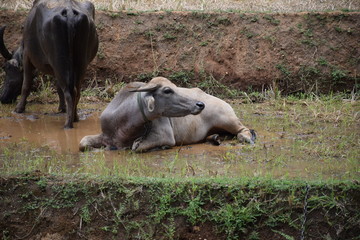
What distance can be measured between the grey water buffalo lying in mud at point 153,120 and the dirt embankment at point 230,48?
11.8 ft

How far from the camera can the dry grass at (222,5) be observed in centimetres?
1251

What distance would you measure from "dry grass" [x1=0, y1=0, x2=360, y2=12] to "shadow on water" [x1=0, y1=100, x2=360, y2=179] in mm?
4084

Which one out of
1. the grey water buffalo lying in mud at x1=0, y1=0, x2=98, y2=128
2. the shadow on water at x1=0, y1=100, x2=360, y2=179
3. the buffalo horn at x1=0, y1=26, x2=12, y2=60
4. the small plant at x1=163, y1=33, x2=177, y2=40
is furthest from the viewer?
the small plant at x1=163, y1=33, x2=177, y2=40

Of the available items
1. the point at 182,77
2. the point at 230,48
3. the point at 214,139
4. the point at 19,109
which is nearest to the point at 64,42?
the point at 19,109

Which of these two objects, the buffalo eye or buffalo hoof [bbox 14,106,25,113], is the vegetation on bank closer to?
the buffalo eye

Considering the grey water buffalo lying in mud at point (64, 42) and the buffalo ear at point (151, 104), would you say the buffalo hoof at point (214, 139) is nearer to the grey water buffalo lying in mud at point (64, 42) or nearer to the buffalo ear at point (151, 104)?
the buffalo ear at point (151, 104)

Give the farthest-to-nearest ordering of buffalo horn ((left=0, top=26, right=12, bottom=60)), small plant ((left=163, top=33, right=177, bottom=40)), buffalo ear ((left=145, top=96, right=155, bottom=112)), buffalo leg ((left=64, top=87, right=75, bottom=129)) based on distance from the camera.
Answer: small plant ((left=163, top=33, right=177, bottom=40)) → buffalo horn ((left=0, top=26, right=12, bottom=60)) → buffalo leg ((left=64, top=87, right=75, bottom=129)) → buffalo ear ((left=145, top=96, right=155, bottom=112))

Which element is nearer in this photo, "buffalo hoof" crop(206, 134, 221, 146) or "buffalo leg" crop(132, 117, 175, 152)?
"buffalo leg" crop(132, 117, 175, 152)

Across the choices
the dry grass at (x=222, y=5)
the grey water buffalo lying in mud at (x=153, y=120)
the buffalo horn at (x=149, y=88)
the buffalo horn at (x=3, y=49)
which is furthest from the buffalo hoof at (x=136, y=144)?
the dry grass at (x=222, y=5)

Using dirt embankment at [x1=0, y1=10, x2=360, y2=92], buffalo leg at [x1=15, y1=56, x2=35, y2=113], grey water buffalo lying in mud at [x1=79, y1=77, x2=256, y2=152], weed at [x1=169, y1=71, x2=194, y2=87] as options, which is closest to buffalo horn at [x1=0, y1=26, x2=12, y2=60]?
buffalo leg at [x1=15, y1=56, x2=35, y2=113]

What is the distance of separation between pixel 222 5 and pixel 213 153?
694cm

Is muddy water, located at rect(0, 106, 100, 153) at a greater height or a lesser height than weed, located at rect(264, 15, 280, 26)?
lesser

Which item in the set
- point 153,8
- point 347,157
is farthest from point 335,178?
point 153,8

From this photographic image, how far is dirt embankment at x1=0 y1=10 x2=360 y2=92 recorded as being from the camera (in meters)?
11.3
